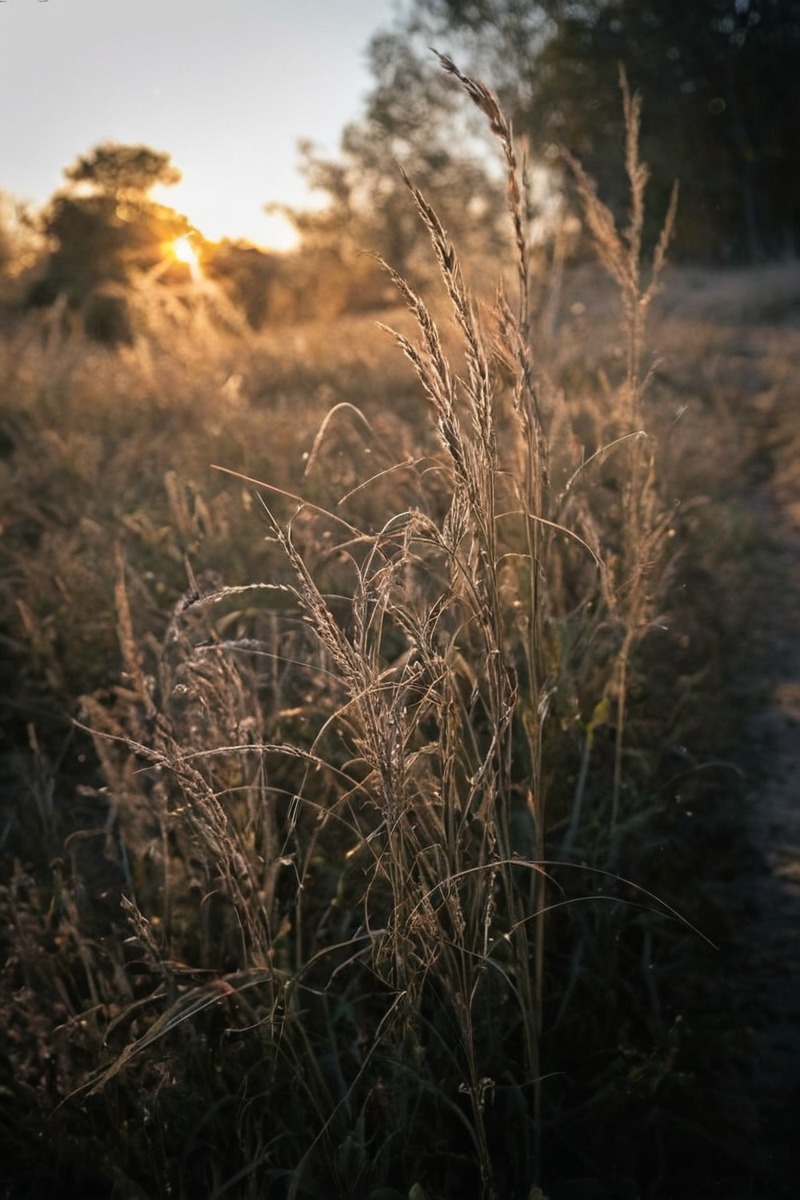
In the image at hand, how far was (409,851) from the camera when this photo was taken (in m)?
1.72

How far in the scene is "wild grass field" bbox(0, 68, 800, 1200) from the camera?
1333mm

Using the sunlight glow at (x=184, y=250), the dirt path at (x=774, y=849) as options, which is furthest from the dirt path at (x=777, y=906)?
the sunlight glow at (x=184, y=250)

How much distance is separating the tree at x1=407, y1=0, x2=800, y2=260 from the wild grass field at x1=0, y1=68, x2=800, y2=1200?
55.6ft

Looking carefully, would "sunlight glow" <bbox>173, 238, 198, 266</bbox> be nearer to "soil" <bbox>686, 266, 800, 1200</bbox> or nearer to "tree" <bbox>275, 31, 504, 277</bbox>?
"soil" <bbox>686, 266, 800, 1200</bbox>

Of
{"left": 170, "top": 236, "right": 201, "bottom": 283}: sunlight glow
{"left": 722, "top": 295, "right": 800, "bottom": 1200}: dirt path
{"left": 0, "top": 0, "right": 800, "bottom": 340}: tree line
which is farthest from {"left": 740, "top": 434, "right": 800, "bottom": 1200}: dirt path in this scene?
{"left": 0, "top": 0, "right": 800, "bottom": 340}: tree line

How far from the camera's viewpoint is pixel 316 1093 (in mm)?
1559

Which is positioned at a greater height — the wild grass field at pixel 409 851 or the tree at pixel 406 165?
the tree at pixel 406 165

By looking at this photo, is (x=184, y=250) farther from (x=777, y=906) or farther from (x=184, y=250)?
(x=777, y=906)

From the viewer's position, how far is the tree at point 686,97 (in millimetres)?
17844

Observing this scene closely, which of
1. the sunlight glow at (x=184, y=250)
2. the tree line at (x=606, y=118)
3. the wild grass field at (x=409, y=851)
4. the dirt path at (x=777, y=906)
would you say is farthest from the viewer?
the tree line at (x=606, y=118)

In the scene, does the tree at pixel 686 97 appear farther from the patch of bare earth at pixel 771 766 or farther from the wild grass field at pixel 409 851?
the wild grass field at pixel 409 851

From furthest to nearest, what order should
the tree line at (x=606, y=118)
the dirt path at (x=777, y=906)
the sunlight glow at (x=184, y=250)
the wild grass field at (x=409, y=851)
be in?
the tree line at (x=606, y=118), the sunlight glow at (x=184, y=250), the dirt path at (x=777, y=906), the wild grass field at (x=409, y=851)

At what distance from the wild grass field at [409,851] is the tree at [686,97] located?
55.6ft

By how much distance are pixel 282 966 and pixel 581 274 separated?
14.9 metres
